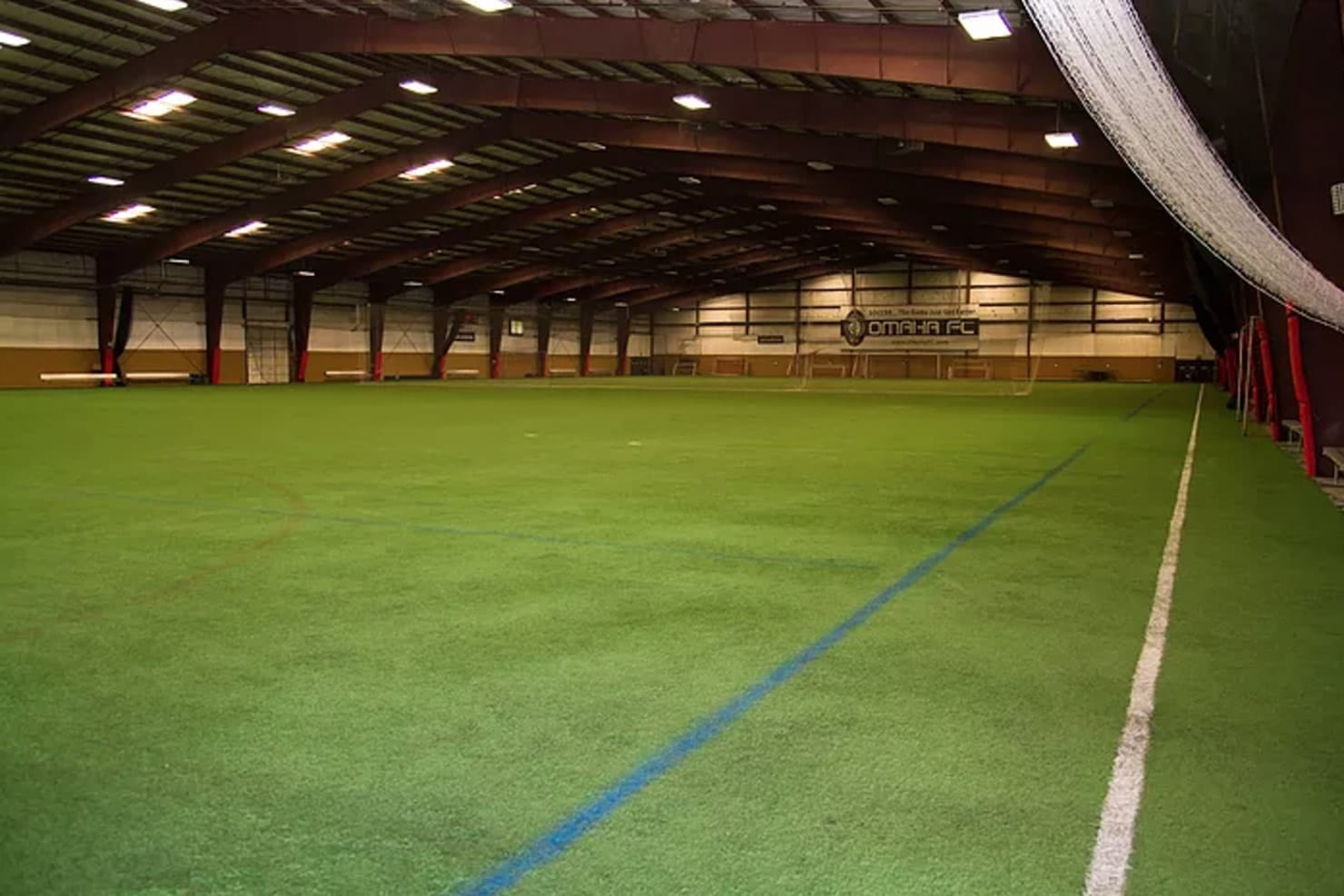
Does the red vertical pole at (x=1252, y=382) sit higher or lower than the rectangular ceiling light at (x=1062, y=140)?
lower

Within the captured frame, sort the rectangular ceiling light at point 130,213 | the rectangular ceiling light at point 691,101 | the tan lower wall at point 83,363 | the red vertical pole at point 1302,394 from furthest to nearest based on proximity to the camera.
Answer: the tan lower wall at point 83,363 < the rectangular ceiling light at point 130,213 < the rectangular ceiling light at point 691,101 < the red vertical pole at point 1302,394

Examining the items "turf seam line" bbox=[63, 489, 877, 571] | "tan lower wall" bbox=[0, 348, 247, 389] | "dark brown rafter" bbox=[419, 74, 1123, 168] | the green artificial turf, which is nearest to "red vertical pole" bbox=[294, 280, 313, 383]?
"tan lower wall" bbox=[0, 348, 247, 389]

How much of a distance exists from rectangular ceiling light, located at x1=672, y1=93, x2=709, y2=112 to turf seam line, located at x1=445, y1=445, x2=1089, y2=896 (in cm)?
1876

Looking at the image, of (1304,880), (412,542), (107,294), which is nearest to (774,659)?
(1304,880)

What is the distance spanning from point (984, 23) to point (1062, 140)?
6.93 metres

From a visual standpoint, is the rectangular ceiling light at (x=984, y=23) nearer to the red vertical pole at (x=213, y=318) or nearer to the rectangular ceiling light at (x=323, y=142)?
the rectangular ceiling light at (x=323, y=142)

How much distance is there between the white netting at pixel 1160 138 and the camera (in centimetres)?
663

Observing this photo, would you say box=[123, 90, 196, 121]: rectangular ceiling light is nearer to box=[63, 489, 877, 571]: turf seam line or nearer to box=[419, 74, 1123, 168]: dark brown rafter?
box=[419, 74, 1123, 168]: dark brown rafter

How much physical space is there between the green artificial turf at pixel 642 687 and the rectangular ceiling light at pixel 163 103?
17.1 metres

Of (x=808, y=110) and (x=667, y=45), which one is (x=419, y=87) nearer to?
(x=667, y=45)

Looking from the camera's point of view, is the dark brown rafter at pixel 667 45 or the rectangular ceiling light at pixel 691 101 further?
the rectangular ceiling light at pixel 691 101

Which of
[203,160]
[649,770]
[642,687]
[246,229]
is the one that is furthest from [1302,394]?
[246,229]

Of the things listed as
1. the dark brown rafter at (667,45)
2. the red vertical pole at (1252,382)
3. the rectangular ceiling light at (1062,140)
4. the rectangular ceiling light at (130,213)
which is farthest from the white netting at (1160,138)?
the rectangular ceiling light at (130,213)

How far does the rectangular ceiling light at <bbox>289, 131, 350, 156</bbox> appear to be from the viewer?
88.9ft
